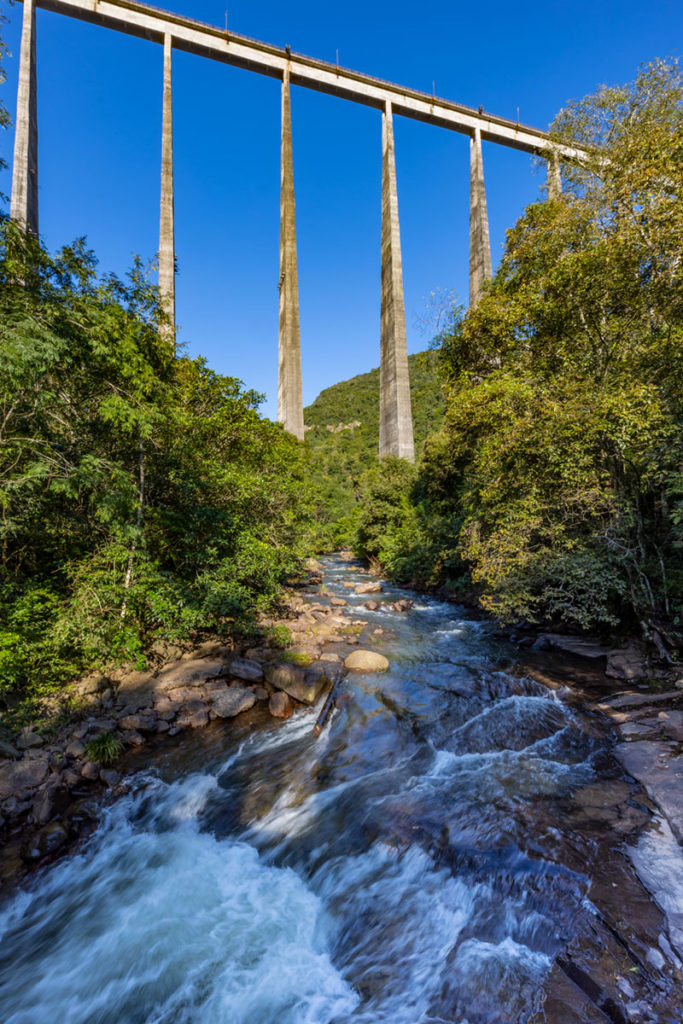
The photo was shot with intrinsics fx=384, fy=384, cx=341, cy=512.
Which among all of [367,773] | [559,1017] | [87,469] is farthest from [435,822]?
[87,469]

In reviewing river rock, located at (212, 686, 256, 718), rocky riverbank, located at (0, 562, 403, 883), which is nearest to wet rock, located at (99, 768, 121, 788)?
rocky riverbank, located at (0, 562, 403, 883)

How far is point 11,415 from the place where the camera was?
599 cm

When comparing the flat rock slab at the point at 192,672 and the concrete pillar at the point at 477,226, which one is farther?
the concrete pillar at the point at 477,226

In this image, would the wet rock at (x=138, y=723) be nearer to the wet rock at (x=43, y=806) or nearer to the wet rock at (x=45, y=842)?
the wet rock at (x=43, y=806)

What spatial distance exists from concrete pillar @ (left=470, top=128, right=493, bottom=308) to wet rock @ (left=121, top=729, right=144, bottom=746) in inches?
1031

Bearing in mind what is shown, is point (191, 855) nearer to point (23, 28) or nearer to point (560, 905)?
point (560, 905)

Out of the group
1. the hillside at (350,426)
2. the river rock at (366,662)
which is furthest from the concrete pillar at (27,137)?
the river rock at (366,662)

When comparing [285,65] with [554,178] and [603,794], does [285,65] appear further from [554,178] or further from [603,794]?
[603,794]

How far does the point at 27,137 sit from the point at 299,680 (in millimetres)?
24494

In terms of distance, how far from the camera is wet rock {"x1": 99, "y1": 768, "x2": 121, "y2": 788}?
5.13 metres

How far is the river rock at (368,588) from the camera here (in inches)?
643

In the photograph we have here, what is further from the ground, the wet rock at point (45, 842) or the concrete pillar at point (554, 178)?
the concrete pillar at point (554, 178)

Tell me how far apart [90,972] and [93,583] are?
4942 millimetres

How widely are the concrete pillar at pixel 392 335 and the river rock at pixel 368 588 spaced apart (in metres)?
8.43
